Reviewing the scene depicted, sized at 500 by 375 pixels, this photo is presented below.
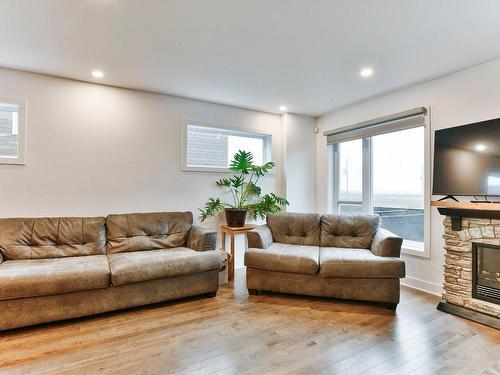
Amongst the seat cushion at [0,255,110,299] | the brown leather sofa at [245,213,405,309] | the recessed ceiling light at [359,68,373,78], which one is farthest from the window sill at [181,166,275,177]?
the recessed ceiling light at [359,68,373,78]

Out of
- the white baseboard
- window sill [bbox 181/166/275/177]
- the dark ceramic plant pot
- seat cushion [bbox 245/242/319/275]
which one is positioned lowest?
the white baseboard

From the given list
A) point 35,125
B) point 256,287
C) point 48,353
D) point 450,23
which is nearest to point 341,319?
point 256,287

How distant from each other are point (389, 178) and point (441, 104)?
3.44 feet

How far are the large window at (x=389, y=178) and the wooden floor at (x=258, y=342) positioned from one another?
3.46ft

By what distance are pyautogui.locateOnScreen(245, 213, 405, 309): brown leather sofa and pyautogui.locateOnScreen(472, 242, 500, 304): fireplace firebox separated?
63 centimetres

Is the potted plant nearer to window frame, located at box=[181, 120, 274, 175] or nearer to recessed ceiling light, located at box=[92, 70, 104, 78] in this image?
window frame, located at box=[181, 120, 274, 175]

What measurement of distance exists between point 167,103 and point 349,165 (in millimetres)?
2813

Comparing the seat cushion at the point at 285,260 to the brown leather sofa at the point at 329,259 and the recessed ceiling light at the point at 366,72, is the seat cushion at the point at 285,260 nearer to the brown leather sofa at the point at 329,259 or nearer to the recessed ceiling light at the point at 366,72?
the brown leather sofa at the point at 329,259

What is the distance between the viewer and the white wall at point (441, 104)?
2660mm

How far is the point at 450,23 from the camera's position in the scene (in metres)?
2.07

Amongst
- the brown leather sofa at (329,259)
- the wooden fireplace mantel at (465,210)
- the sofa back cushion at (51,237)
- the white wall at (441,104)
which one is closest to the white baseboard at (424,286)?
the white wall at (441,104)

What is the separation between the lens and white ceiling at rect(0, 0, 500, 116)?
193 cm

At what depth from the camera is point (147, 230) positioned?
321cm

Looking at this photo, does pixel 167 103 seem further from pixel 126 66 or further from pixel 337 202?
pixel 337 202
